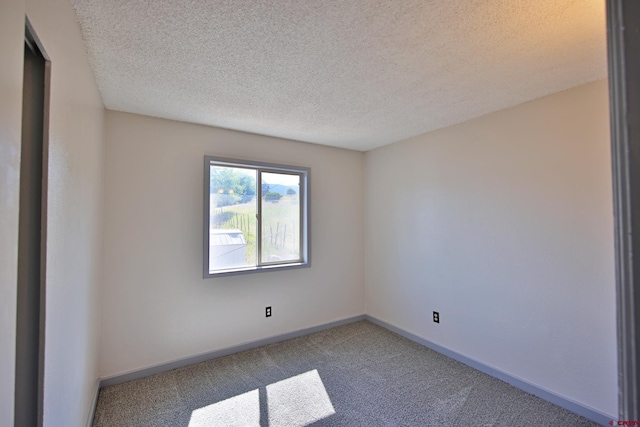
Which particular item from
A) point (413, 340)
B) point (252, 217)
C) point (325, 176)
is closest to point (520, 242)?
point (413, 340)

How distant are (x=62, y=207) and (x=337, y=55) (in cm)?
158

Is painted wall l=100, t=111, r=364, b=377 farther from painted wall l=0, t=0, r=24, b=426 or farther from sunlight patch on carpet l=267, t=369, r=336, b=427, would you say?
painted wall l=0, t=0, r=24, b=426

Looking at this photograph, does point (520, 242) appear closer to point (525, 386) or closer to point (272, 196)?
point (525, 386)

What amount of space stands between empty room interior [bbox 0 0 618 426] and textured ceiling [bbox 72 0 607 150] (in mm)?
15

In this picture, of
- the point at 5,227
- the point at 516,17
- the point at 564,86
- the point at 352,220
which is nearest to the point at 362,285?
the point at 352,220

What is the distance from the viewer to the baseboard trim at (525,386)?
1.95 m

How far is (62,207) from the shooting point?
4.00ft

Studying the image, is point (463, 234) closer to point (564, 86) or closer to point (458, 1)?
point (564, 86)

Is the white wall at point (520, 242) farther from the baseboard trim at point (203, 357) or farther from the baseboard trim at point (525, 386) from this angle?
the baseboard trim at point (203, 357)

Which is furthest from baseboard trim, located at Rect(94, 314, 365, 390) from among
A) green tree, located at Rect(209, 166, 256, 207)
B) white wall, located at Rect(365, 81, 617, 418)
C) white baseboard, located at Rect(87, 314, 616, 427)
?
green tree, located at Rect(209, 166, 256, 207)

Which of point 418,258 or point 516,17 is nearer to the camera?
point 516,17

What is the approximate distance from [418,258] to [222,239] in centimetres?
217

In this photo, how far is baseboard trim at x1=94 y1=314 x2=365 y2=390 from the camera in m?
2.42

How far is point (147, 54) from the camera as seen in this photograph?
1.67m
